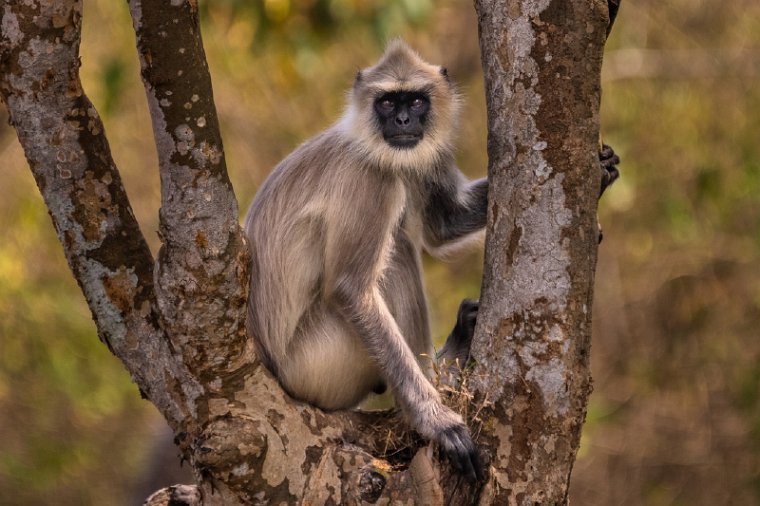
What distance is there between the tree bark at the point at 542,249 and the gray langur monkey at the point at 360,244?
58 centimetres

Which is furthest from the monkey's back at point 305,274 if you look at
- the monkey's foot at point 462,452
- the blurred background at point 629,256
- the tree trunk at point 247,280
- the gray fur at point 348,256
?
the blurred background at point 629,256

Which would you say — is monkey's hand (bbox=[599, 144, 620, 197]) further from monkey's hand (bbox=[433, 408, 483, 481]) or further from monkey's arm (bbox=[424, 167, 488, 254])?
monkey's hand (bbox=[433, 408, 483, 481])

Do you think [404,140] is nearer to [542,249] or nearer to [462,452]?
[542,249]

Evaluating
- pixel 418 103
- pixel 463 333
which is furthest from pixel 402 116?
pixel 463 333

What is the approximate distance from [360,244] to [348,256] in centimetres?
6

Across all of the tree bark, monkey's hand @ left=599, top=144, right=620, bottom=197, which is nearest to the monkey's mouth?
monkey's hand @ left=599, top=144, right=620, bottom=197

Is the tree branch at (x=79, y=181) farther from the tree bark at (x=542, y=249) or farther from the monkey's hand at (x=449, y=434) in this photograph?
the tree bark at (x=542, y=249)

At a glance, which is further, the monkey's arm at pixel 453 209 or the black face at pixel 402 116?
the monkey's arm at pixel 453 209

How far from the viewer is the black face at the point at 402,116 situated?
430 centimetres

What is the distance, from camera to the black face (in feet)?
14.1

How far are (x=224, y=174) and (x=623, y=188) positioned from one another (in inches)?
234

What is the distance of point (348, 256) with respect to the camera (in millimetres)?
4031

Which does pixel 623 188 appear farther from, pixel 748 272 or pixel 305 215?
pixel 305 215

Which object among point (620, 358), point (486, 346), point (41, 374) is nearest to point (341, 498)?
point (486, 346)
